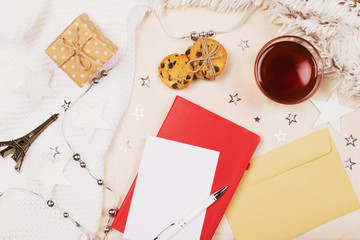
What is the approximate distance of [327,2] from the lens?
65cm

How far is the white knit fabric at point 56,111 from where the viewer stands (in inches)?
26.5

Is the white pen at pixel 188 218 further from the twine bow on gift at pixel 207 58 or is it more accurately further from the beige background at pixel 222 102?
the twine bow on gift at pixel 207 58

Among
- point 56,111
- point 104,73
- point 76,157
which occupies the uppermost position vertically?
point 104,73

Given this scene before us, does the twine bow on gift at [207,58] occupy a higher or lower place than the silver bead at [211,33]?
lower

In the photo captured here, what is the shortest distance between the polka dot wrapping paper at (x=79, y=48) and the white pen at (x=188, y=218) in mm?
409

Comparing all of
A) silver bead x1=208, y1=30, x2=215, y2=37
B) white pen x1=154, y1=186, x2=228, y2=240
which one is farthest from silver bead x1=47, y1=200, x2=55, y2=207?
silver bead x1=208, y1=30, x2=215, y2=37

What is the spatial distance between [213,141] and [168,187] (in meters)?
0.16

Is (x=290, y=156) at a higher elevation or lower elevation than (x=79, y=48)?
lower

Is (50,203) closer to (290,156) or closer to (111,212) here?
(111,212)

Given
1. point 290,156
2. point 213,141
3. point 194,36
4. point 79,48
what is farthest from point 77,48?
point 290,156

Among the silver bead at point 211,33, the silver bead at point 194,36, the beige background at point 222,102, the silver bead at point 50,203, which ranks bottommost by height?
the silver bead at point 50,203

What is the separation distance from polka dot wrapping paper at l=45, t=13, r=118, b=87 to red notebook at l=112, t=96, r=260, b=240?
0.21m

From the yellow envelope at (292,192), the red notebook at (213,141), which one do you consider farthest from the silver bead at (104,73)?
the yellow envelope at (292,192)

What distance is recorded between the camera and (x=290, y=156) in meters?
0.70
